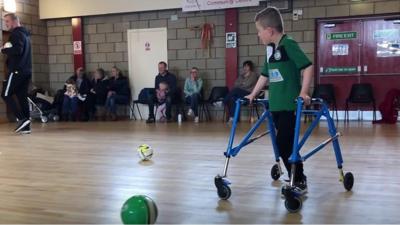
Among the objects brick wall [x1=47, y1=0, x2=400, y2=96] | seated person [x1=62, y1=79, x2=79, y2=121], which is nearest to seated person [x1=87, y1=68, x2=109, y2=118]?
seated person [x1=62, y1=79, x2=79, y2=121]

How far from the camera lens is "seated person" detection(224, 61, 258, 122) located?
8594 millimetres

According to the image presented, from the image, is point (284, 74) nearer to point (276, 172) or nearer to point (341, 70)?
point (276, 172)

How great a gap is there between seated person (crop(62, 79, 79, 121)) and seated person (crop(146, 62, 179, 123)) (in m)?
1.70

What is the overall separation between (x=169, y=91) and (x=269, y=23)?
653 centimetres

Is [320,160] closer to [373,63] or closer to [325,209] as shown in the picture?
[325,209]

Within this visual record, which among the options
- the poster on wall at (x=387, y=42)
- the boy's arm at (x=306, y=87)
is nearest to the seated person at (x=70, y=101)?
the poster on wall at (x=387, y=42)

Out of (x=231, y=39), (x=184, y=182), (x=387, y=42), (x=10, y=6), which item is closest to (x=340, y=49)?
(x=387, y=42)

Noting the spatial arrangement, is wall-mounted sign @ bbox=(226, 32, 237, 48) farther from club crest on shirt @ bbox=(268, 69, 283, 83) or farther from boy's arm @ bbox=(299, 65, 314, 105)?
boy's arm @ bbox=(299, 65, 314, 105)

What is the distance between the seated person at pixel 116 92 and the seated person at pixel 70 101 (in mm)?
691

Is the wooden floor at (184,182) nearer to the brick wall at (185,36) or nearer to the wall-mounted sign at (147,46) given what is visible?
the brick wall at (185,36)

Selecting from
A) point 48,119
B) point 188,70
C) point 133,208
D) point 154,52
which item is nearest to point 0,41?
point 48,119

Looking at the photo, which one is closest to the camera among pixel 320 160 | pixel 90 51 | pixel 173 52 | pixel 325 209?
pixel 325 209

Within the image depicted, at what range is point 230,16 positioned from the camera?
910cm

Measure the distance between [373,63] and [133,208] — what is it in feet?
24.8
